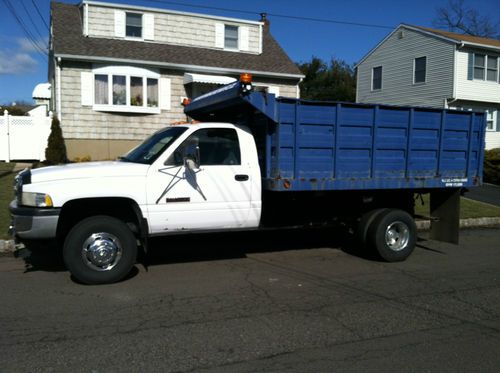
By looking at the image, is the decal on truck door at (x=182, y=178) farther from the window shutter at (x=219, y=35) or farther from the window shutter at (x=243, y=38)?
the window shutter at (x=243, y=38)

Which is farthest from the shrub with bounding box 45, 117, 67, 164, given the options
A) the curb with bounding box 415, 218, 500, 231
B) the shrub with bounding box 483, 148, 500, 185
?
the shrub with bounding box 483, 148, 500, 185

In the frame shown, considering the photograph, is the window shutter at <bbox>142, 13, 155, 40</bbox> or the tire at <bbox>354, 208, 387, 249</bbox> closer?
the tire at <bbox>354, 208, 387, 249</bbox>

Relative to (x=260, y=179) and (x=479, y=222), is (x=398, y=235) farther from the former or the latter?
(x=479, y=222)

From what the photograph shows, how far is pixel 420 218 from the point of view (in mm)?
8523

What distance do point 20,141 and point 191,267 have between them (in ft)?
52.1

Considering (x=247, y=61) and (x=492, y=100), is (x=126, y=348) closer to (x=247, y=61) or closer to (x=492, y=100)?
(x=247, y=61)

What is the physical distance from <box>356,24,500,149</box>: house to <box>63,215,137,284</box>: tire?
2367 centimetres

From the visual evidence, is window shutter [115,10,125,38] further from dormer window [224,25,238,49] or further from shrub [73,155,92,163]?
shrub [73,155,92,163]

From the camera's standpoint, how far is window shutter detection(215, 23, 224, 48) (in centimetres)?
2177

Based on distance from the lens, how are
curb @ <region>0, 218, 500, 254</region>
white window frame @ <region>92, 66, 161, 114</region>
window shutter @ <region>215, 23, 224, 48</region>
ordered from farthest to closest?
window shutter @ <region>215, 23, 224, 48</region> → white window frame @ <region>92, 66, 161, 114</region> → curb @ <region>0, 218, 500, 254</region>

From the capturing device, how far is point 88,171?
20.3 ft

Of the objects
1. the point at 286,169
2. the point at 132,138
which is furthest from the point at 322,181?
the point at 132,138

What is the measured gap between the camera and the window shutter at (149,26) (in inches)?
810

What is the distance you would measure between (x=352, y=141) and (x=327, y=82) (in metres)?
46.3
